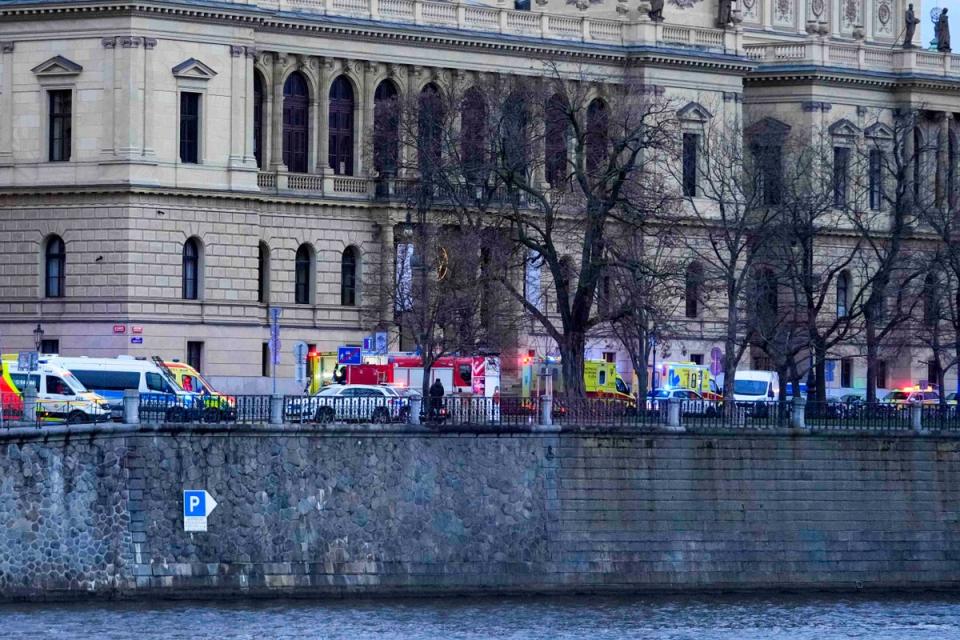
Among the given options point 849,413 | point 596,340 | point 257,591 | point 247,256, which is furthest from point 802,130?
point 257,591

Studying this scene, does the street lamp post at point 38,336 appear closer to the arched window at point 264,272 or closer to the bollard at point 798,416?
the arched window at point 264,272

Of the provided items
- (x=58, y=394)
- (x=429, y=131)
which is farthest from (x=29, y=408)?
(x=429, y=131)

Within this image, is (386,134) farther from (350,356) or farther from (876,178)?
(876,178)

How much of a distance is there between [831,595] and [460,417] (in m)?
10.8

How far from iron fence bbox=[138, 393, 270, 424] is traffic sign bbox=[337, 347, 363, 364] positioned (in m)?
33.0

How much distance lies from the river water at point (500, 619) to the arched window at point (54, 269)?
137ft

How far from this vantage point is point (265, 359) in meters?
132

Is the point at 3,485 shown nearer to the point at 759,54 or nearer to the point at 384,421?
the point at 384,421

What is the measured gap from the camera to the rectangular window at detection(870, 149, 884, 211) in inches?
5281

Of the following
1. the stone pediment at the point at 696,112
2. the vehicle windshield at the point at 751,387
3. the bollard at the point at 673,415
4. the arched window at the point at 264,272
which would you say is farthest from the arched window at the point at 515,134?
the stone pediment at the point at 696,112

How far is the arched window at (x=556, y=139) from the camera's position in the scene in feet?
403

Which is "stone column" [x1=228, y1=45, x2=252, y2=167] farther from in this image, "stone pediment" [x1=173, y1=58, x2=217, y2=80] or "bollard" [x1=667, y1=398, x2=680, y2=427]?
"bollard" [x1=667, y1=398, x2=680, y2=427]

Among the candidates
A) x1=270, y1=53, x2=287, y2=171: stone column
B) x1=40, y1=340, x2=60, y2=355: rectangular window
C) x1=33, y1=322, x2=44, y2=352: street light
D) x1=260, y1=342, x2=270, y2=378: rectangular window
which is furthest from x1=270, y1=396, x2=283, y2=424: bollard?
x1=270, y1=53, x2=287, y2=171: stone column

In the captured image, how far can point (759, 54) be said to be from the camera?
5950 inches
